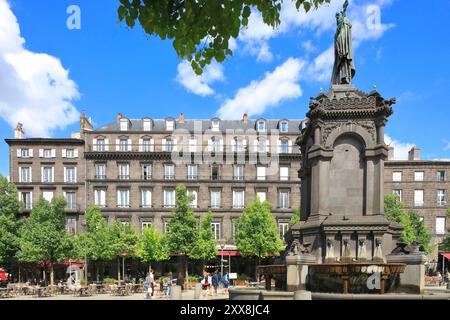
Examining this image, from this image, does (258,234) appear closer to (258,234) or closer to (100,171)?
(258,234)

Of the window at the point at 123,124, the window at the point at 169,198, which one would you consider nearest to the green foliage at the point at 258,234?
the window at the point at 169,198

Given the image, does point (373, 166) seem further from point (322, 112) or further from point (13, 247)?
point (13, 247)

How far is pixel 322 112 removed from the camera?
1595cm

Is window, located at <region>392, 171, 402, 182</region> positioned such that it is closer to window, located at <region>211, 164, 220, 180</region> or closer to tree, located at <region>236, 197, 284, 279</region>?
tree, located at <region>236, 197, 284, 279</region>

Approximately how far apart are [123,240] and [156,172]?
39.7 ft

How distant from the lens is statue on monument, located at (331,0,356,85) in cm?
1711

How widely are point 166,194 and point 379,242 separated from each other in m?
42.1

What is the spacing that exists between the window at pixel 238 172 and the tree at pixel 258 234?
798 cm

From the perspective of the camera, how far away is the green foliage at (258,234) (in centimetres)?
4578

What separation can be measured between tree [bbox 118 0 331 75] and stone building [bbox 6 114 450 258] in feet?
157

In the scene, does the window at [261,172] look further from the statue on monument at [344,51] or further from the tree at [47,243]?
the statue on monument at [344,51]

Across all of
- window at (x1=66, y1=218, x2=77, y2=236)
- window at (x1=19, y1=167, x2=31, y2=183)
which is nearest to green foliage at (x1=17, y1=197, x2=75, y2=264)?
window at (x1=66, y1=218, x2=77, y2=236)

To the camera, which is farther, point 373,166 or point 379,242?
point 373,166

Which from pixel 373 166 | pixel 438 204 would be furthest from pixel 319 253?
pixel 438 204
